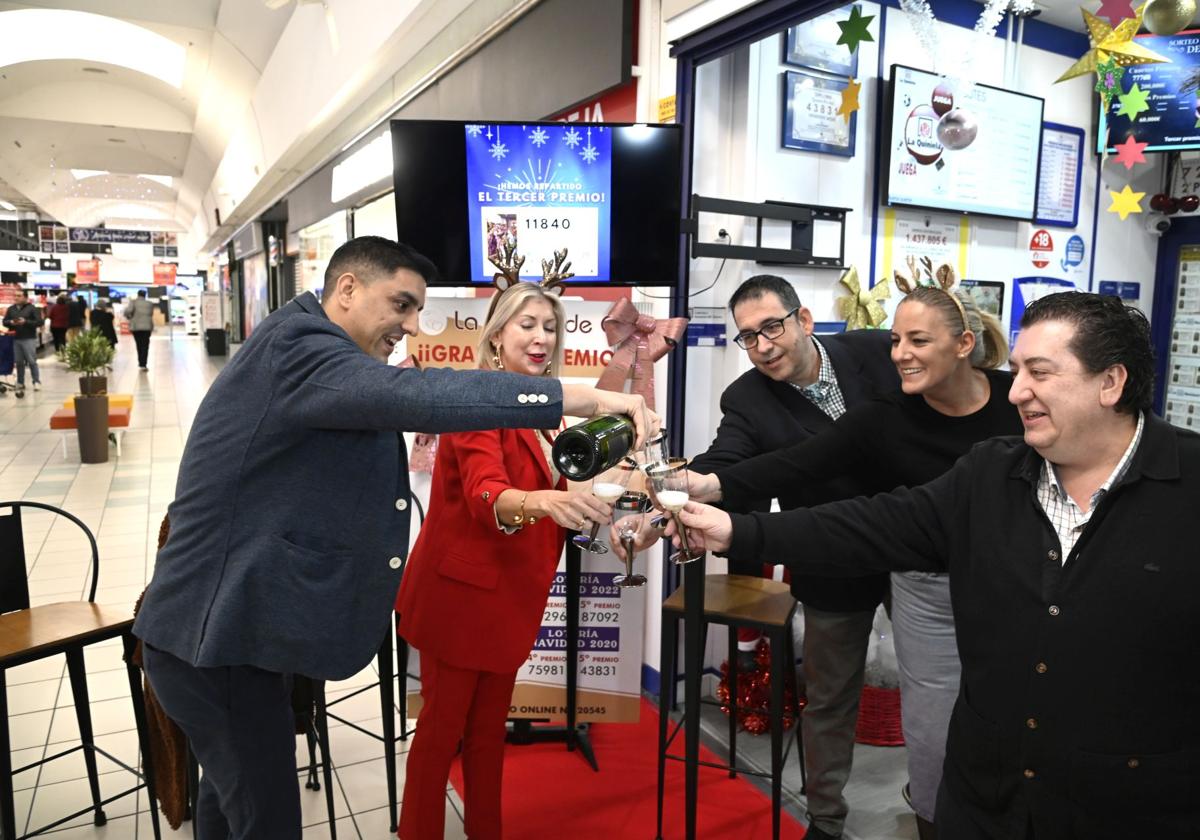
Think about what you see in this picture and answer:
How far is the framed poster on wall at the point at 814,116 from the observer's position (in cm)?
367

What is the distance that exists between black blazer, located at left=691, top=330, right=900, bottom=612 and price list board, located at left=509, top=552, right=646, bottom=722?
0.75 metres

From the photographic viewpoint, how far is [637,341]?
10.6ft

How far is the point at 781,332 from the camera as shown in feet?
8.71

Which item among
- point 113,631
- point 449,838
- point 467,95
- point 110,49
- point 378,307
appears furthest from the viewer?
point 110,49

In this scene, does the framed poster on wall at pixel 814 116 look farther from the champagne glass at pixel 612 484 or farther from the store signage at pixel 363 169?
the store signage at pixel 363 169

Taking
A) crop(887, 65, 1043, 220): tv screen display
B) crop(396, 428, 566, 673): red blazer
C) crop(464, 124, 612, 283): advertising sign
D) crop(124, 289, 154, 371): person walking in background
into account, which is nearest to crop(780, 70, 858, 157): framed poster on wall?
crop(887, 65, 1043, 220): tv screen display

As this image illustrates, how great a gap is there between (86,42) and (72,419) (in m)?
5.85

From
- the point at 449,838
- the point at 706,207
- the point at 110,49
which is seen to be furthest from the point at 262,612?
the point at 110,49

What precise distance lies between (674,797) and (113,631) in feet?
6.74

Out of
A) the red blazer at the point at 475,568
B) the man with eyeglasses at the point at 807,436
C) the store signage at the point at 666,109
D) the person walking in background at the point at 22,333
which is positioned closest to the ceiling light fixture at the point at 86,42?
the person walking in background at the point at 22,333

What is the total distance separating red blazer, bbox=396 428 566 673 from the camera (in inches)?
90.1

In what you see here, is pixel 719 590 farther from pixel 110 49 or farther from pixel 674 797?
pixel 110 49

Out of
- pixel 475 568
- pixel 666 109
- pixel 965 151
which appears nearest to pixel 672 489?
pixel 475 568

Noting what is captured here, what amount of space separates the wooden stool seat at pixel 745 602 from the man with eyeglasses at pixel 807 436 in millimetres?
100
